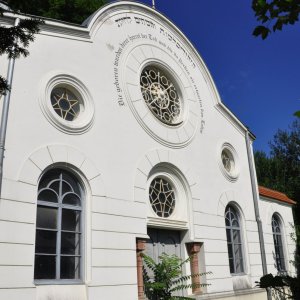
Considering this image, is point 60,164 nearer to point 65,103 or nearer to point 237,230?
point 65,103

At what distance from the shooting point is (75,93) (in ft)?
32.7

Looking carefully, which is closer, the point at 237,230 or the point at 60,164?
the point at 60,164

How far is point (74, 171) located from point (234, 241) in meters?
6.59

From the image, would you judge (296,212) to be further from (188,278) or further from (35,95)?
(35,95)

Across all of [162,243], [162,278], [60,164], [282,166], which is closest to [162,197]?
[162,243]

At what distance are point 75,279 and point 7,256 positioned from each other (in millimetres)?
1693

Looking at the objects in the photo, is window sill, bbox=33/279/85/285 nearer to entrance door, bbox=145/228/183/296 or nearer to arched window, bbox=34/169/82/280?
arched window, bbox=34/169/82/280

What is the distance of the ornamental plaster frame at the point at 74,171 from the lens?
→ 834 centimetres

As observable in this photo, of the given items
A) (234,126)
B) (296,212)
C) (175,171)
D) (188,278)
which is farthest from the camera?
(296,212)

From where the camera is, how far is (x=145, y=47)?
40.0 ft

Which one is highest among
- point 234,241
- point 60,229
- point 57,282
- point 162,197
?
point 162,197

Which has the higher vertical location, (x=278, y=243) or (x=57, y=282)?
(x=278, y=243)

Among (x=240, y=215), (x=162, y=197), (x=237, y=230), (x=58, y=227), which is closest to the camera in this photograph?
(x=58, y=227)

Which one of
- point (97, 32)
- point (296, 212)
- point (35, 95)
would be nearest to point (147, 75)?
point (97, 32)
